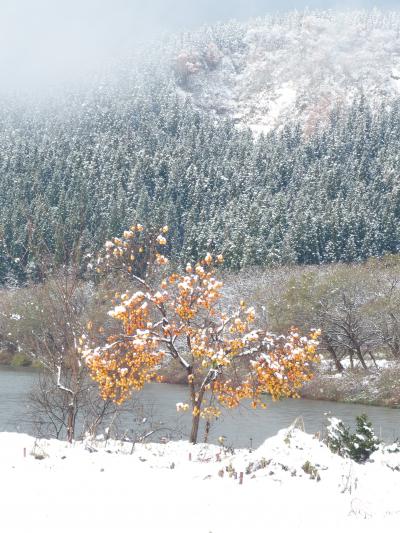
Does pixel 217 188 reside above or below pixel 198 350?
above

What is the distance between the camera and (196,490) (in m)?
9.48

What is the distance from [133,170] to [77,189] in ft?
54.9

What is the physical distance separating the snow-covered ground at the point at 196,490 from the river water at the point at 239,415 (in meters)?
14.7

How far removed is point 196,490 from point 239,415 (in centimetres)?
2790

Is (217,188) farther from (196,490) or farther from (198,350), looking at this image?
(196,490)

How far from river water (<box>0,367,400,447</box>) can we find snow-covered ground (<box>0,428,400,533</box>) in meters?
14.7

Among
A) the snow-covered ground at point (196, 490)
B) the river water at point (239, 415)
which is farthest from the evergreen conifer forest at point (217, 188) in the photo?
the snow-covered ground at point (196, 490)

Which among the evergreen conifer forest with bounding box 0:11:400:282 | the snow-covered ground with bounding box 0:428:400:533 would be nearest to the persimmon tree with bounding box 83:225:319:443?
the snow-covered ground with bounding box 0:428:400:533

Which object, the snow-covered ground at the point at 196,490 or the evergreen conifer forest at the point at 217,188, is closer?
the snow-covered ground at the point at 196,490

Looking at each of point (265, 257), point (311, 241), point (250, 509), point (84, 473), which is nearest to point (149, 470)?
point (84, 473)

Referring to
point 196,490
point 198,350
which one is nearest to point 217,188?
point 198,350

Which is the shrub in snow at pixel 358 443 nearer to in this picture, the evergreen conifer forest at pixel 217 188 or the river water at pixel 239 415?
the river water at pixel 239 415

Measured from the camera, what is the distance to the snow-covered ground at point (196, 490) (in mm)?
8188

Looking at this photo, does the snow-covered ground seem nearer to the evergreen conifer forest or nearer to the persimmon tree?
the persimmon tree
